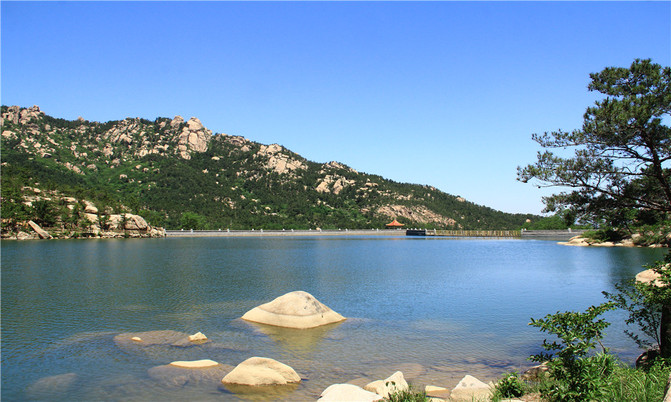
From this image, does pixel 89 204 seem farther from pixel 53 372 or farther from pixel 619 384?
pixel 619 384

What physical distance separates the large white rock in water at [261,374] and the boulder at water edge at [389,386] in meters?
2.63

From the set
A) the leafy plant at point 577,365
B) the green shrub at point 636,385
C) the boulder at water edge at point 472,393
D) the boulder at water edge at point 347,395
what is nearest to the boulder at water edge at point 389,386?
the boulder at water edge at point 347,395

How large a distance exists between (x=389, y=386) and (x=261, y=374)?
4.25m

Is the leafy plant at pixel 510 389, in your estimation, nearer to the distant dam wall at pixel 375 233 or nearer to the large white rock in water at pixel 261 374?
the large white rock in water at pixel 261 374

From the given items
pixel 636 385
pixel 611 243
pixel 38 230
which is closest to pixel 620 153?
pixel 636 385

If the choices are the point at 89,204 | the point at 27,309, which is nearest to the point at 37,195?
the point at 89,204

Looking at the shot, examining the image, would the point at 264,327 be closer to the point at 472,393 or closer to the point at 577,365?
the point at 472,393

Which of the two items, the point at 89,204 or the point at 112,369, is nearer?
the point at 112,369

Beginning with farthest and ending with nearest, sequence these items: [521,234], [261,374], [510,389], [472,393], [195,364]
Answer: [521,234] → [195,364] → [261,374] → [472,393] → [510,389]

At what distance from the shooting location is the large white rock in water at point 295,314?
21.1 m

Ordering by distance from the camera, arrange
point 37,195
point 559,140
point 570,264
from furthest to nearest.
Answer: point 37,195
point 570,264
point 559,140

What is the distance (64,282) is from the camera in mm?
32781

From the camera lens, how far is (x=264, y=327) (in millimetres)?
20812

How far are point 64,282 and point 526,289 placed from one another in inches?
1421
